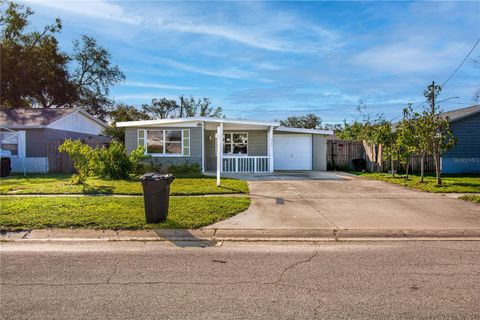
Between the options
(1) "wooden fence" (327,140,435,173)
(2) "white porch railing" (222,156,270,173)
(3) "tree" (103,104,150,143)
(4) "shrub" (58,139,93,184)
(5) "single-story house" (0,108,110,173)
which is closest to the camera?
(4) "shrub" (58,139,93,184)

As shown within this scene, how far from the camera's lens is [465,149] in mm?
22625

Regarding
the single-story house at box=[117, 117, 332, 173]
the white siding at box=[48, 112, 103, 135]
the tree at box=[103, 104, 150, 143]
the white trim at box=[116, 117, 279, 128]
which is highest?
the tree at box=[103, 104, 150, 143]

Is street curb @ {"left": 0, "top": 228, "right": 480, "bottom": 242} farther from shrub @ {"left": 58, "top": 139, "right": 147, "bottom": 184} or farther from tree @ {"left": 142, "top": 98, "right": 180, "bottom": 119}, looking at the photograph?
tree @ {"left": 142, "top": 98, "right": 180, "bottom": 119}

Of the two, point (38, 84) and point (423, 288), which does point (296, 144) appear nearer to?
point (423, 288)

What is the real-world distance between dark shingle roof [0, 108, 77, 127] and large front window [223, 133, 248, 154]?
10.6 metres

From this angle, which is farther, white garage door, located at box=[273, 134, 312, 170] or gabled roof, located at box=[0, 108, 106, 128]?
white garage door, located at box=[273, 134, 312, 170]

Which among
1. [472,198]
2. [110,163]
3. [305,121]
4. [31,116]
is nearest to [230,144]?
[110,163]

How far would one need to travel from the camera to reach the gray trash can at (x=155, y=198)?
7762 millimetres

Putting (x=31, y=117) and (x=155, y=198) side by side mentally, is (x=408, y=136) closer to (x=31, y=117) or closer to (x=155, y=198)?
(x=155, y=198)

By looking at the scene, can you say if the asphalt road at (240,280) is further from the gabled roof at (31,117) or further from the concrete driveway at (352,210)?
the gabled roof at (31,117)

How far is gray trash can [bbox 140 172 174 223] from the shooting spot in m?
7.76

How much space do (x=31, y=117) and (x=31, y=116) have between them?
317mm

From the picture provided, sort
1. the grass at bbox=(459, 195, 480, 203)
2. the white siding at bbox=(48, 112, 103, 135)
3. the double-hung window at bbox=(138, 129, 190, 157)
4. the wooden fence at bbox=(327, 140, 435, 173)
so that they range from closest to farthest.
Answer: the grass at bbox=(459, 195, 480, 203) < the double-hung window at bbox=(138, 129, 190, 157) < the white siding at bbox=(48, 112, 103, 135) < the wooden fence at bbox=(327, 140, 435, 173)

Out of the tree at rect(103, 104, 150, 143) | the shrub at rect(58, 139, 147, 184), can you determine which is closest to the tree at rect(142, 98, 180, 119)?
the tree at rect(103, 104, 150, 143)
